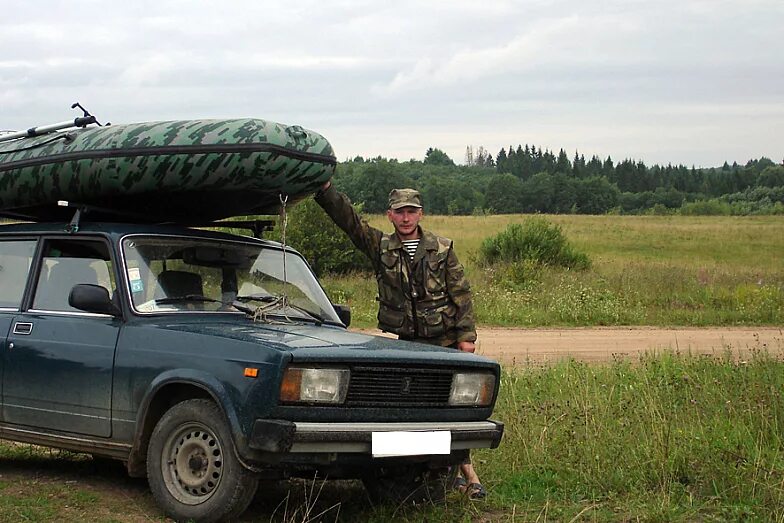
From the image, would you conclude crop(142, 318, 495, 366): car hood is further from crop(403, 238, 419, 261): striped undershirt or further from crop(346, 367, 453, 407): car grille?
crop(403, 238, 419, 261): striped undershirt

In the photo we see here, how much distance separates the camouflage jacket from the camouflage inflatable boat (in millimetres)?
683

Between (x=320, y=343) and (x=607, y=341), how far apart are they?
11566mm

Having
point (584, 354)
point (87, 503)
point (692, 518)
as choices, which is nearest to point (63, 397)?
point (87, 503)

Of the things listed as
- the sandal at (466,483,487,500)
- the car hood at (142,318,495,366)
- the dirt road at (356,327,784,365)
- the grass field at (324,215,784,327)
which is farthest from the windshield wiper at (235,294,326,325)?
the grass field at (324,215,784,327)

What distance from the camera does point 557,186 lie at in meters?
115

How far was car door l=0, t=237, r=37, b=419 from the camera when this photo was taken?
269 inches

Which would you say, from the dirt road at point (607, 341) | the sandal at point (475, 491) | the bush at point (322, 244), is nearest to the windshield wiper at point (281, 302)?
the sandal at point (475, 491)

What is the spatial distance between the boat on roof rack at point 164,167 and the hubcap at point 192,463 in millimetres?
1489

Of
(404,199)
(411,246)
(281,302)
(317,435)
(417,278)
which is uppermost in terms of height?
(404,199)

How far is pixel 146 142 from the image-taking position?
6.21 m

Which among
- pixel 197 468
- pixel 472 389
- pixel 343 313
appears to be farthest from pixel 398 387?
pixel 343 313

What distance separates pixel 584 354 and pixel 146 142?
9326 mm

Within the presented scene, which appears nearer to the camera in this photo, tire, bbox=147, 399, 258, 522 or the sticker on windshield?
tire, bbox=147, 399, 258, 522

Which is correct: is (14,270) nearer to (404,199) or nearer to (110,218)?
(110,218)
